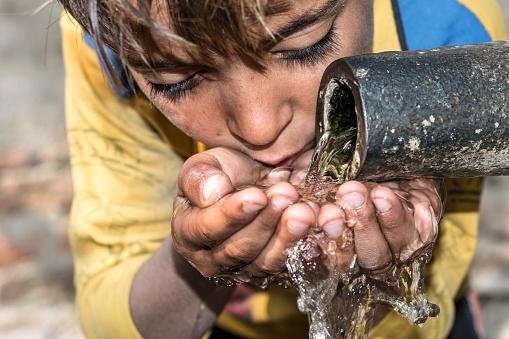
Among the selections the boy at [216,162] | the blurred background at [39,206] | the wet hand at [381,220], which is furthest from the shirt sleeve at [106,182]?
the blurred background at [39,206]

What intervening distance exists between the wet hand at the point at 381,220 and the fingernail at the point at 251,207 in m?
0.08

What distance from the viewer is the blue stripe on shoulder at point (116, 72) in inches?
73.9

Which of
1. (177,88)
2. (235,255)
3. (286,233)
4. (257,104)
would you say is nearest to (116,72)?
(177,88)

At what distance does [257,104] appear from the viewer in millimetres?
1528

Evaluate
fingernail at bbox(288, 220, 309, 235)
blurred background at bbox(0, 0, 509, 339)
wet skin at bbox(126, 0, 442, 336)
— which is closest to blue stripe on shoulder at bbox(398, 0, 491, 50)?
wet skin at bbox(126, 0, 442, 336)

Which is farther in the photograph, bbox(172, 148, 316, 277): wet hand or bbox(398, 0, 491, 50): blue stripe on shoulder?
bbox(398, 0, 491, 50): blue stripe on shoulder

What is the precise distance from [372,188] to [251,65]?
27cm

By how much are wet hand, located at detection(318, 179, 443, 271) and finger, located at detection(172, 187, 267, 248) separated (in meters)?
0.09

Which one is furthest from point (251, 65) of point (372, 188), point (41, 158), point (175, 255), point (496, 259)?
point (41, 158)

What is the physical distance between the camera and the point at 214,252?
152 centimetres

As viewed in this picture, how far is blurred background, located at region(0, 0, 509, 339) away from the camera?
3195mm

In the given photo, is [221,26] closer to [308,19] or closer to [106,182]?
[308,19]

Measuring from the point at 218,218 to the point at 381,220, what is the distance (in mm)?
215

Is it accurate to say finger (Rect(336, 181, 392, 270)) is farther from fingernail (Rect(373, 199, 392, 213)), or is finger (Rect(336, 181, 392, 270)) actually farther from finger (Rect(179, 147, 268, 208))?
finger (Rect(179, 147, 268, 208))
